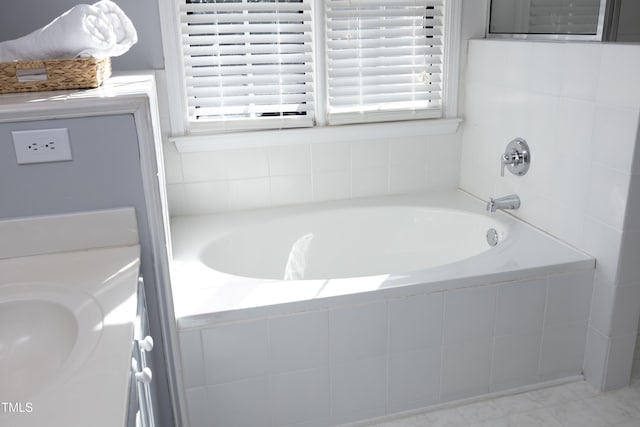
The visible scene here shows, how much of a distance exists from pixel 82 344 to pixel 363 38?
6.71 feet

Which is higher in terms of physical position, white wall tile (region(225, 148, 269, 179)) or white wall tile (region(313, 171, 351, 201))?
white wall tile (region(225, 148, 269, 179))

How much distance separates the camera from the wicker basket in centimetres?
158

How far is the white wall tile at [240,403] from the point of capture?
1896 mm

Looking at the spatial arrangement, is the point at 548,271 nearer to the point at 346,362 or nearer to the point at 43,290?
the point at 346,362

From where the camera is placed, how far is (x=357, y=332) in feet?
6.37

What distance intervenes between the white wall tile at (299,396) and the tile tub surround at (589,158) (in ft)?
3.47

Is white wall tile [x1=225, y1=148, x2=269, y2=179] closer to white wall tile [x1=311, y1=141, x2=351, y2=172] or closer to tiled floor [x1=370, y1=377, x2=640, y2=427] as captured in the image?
white wall tile [x1=311, y1=141, x2=351, y2=172]

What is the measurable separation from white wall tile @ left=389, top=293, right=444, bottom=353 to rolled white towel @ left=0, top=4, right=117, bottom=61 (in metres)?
1.19

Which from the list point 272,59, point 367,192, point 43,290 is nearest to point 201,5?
point 272,59

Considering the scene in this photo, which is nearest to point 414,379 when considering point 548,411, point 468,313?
point 468,313

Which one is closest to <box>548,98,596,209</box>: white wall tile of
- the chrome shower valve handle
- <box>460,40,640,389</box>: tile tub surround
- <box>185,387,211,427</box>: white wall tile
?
<box>460,40,640,389</box>: tile tub surround

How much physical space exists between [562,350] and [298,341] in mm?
1046

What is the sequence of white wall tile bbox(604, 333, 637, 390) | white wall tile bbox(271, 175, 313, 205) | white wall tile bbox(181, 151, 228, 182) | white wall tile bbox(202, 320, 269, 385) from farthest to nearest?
1. white wall tile bbox(271, 175, 313, 205)
2. white wall tile bbox(181, 151, 228, 182)
3. white wall tile bbox(604, 333, 637, 390)
4. white wall tile bbox(202, 320, 269, 385)

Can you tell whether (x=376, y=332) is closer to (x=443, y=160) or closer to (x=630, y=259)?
(x=630, y=259)
